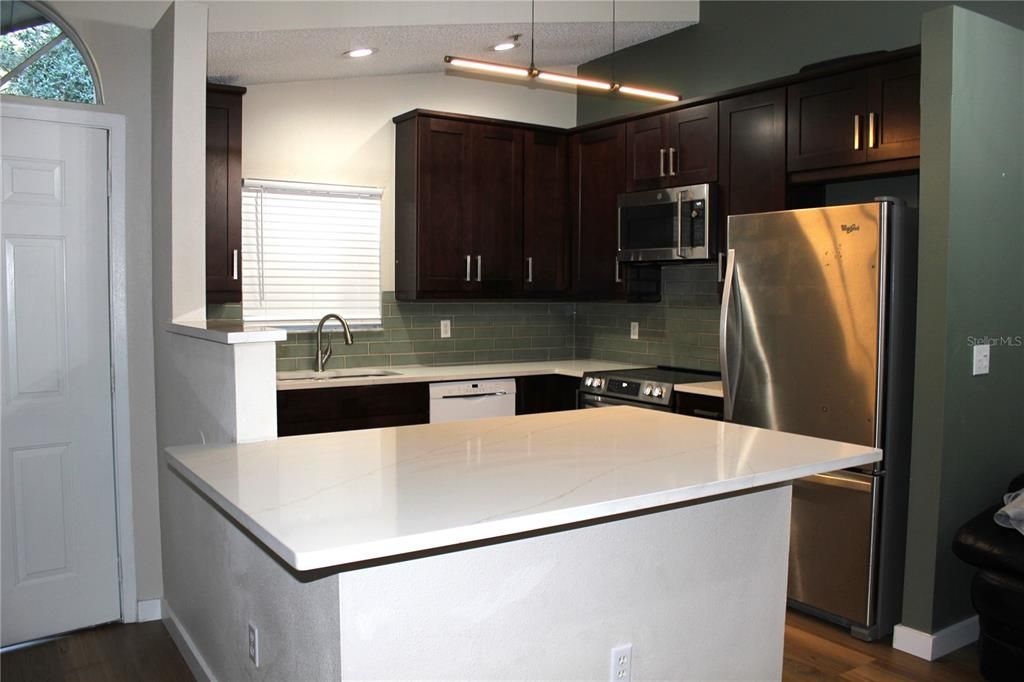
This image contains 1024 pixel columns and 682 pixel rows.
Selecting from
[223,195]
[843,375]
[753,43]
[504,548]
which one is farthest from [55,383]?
[753,43]

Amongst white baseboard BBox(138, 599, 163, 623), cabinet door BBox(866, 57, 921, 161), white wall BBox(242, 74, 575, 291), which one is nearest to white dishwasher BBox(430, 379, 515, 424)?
white wall BBox(242, 74, 575, 291)

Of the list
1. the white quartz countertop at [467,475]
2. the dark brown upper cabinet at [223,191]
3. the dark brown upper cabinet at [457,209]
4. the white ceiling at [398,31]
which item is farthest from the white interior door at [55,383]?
the dark brown upper cabinet at [457,209]

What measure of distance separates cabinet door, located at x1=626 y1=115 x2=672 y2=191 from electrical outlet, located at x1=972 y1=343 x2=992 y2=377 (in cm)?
194

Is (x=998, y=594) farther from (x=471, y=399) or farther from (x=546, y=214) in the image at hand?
(x=546, y=214)

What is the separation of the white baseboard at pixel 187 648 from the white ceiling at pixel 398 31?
2.56 metres

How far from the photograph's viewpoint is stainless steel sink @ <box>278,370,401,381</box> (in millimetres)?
4521

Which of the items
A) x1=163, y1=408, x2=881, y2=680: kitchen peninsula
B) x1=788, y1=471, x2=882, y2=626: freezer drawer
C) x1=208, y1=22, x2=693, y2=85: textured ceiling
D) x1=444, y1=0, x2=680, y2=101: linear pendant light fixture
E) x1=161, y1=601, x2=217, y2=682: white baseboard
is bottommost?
x1=161, y1=601, x2=217, y2=682: white baseboard

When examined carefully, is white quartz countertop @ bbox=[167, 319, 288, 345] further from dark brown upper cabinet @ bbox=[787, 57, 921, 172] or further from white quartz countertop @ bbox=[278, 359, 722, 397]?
dark brown upper cabinet @ bbox=[787, 57, 921, 172]

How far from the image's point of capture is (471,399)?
4.79 metres

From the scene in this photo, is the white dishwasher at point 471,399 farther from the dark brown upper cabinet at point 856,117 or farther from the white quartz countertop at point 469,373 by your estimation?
the dark brown upper cabinet at point 856,117

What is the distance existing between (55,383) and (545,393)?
263 centimetres

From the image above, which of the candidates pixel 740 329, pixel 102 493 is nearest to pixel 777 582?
pixel 740 329

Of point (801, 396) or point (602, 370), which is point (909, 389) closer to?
point (801, 396)

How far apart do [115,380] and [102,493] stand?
0.49m
